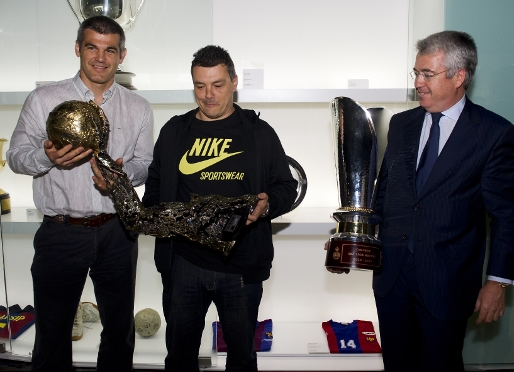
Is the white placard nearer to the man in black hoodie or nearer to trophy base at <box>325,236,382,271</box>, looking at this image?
the man in black hoodie

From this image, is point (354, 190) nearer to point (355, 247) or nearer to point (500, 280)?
point (355, 247)

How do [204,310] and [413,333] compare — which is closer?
[413,333]

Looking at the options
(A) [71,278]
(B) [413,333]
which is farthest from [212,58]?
(B) [413,333]

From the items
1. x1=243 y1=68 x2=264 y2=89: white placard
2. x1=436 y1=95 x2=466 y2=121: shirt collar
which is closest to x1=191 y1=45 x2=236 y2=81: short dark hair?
x1=243 y1=68 x2=264 y2=89: white placard

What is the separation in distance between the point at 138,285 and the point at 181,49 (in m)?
1.14

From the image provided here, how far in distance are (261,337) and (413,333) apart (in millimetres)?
1061

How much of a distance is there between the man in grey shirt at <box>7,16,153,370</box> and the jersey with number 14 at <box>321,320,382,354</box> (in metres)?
1.14

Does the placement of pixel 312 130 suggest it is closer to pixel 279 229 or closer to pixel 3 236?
pixel 279 229

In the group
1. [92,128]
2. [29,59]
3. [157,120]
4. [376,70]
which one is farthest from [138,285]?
[376,70]

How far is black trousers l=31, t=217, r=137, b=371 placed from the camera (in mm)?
1823

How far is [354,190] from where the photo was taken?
1781mm

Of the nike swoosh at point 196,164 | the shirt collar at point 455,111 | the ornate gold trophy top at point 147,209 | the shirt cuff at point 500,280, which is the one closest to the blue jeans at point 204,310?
the ornate gold trophy top at point 147,209

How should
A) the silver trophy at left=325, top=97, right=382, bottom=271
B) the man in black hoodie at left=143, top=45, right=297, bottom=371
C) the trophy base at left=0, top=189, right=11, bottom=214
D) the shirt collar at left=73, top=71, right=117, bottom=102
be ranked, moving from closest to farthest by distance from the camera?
the silver trophy at left=325, top=97, right=382, bottom=271 < the man in black hoodie at left=143, top=45, right=297, bottom=371 < the shirt collar at left=73, top=71, right=117, bottom=102 < the trophy base at left=0, top=189, right=11, bottom=214

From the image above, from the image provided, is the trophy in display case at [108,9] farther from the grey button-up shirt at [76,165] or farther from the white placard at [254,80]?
the white placard at [254,80]
